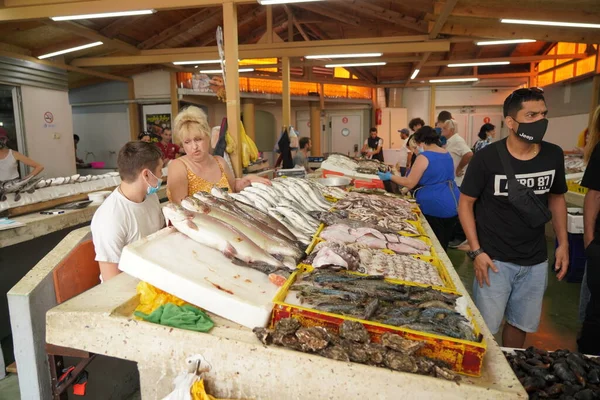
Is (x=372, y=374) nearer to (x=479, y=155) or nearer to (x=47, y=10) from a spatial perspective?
(x=479, y=155)

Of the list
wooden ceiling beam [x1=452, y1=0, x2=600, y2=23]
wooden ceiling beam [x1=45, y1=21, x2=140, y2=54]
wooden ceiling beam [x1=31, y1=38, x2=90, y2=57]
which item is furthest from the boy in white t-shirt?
wooden ceiling beam [x1=31, y1=38, x2=90, y2=57]

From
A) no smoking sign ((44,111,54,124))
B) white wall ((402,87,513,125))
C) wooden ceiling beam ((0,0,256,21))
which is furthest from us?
white wall ((402,87,513,125))

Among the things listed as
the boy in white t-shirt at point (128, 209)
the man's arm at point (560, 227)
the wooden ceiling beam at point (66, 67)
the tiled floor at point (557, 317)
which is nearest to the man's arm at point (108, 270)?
the boy in white t-shirt at point (128, 209)

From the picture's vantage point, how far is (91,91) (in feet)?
44.2

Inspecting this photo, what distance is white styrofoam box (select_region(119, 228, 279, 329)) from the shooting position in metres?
1.93

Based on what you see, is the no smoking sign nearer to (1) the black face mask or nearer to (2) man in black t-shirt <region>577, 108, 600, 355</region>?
(1) the black face mask

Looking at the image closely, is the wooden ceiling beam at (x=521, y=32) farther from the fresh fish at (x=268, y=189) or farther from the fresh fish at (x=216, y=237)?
the fresh fish at (x=216, y=237)

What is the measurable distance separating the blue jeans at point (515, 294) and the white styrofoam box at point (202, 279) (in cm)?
165

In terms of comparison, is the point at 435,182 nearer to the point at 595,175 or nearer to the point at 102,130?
the point at 595,175

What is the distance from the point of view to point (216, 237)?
7.84 ft

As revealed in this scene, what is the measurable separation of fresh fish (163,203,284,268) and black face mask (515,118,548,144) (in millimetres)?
1767

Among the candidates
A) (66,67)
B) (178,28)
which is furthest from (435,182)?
(66,67)

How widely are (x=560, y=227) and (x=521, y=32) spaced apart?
7483mm

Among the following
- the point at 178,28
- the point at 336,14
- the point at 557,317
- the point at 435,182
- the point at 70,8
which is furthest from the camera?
the point at 336,14
